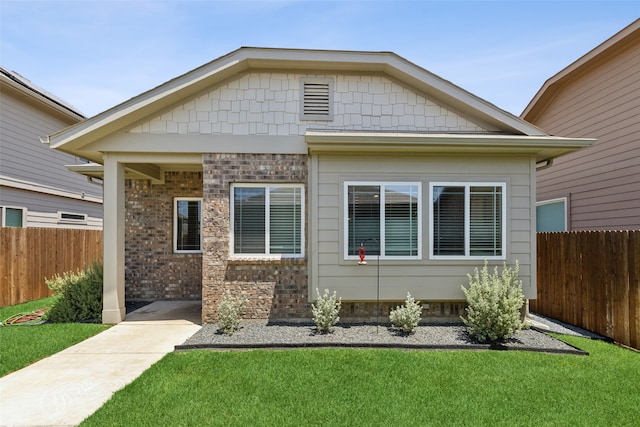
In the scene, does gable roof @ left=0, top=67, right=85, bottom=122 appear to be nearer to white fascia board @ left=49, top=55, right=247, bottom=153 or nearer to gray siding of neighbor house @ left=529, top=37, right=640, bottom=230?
white fascia board @ left=49, top=55, right=247, bottom=153

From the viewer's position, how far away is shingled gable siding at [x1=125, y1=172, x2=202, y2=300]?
8.85 meters

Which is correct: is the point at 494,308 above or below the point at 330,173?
below

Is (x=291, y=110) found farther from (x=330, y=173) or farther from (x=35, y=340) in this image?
(x=35, y=340)

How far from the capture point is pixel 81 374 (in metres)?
4.61

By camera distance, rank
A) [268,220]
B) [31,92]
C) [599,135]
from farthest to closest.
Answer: [31,92] → [599,135] → [268,220]

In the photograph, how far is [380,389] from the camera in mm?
4055

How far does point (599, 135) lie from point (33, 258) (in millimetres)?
16332

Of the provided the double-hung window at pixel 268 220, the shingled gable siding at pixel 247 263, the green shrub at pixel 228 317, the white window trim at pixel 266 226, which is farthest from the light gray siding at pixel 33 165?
the green shrub at pixel 228 317

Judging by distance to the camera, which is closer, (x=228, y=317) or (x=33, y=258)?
(x=228, y=317)

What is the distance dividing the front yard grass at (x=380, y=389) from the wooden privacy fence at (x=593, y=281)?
0.71 metres

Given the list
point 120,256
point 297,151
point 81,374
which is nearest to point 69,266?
point 120,256

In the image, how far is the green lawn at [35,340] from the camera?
5.05 meters

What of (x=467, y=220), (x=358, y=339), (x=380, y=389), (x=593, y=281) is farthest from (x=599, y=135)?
(x=380, y=389)

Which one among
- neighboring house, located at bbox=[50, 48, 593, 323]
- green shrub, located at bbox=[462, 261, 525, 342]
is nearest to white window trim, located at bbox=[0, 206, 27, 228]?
neighboring house, located at bbox=[50, 48, 593, 323]
